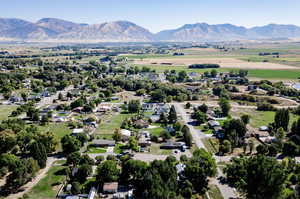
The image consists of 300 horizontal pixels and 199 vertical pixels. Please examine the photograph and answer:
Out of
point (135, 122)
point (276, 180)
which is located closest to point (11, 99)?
point (135, 122)

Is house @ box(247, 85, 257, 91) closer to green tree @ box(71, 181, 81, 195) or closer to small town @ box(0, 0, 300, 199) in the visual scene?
small town @ box(0, 0, 300, 199)

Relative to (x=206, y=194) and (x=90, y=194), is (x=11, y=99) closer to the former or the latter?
(x=90, y=194)

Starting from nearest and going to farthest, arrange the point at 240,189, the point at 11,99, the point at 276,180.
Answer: the point at 276,180, the point at 240,189, the point at 11,99

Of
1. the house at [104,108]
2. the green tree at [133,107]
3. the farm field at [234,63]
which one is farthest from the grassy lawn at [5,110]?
the farm field at [234,63]

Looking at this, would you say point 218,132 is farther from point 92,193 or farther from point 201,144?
point 92,193

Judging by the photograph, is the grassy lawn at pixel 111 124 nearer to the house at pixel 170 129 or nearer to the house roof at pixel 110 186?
the house at pixel 170 129

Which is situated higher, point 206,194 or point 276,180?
point 276,180
